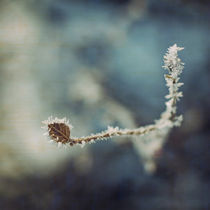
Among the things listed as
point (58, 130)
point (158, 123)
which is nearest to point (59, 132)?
point (58, 130)

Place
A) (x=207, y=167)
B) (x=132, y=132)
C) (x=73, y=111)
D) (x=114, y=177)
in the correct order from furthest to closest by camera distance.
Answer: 1. (x=114, y=177)
2. (x=207, y=167)
3. (x=73, y=111)
4. (x=132, y=132)

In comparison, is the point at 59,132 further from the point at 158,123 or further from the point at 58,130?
the point at 158,123

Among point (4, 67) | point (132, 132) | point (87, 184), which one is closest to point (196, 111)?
point (87, 184)

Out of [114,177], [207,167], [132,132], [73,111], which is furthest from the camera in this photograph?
[114,177]

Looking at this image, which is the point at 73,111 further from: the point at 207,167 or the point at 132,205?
the point at 207,167

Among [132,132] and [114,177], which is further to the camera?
[114,177]

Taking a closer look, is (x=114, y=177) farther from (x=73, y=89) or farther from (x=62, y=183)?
(x=73, y=89)

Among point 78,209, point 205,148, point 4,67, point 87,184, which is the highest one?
point 4,67

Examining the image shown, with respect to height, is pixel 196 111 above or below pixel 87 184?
above
